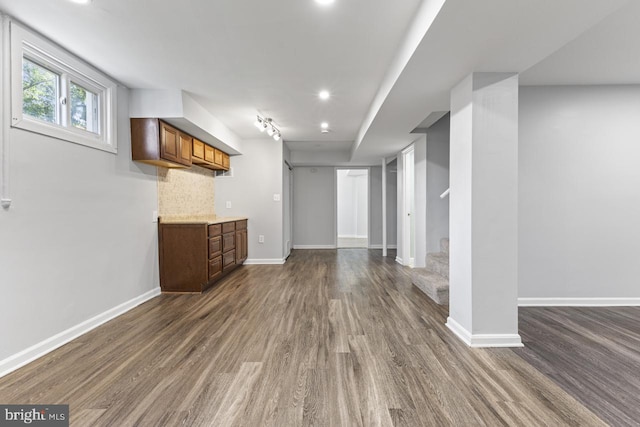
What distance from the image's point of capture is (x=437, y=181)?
14.1 feet

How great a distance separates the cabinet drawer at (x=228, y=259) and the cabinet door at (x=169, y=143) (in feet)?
5.06

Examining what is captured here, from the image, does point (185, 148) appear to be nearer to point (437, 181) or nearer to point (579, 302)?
point (437, 181)

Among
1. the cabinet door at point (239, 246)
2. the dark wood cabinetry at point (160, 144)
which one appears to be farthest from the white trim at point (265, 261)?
the dark wood cabinetry at point (160, 144)

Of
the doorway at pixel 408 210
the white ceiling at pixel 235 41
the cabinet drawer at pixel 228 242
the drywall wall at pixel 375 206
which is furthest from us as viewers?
the drywall wall at pixel 375 206

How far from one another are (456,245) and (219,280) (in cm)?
332

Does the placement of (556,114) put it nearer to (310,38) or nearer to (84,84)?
(310,38)

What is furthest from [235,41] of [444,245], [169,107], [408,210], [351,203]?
[351,203]

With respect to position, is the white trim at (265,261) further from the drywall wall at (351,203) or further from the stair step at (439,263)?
the drywall wall at (351,203)

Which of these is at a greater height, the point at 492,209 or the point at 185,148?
the point at 185,148

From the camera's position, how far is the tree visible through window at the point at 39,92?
2.10m

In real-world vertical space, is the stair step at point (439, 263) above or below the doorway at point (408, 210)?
below

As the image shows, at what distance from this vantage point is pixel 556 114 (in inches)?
117

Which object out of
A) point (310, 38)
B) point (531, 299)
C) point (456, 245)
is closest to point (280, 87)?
point (310, 38)

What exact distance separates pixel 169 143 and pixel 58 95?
3.48ft
